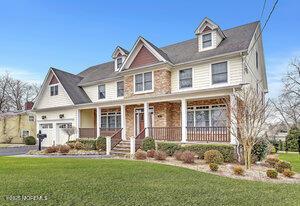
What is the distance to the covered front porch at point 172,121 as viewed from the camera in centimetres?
1520

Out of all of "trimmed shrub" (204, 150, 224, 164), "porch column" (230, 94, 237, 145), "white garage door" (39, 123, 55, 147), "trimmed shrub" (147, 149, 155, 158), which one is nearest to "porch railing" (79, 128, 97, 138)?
"white garage door" (39, 123, 55, 147)

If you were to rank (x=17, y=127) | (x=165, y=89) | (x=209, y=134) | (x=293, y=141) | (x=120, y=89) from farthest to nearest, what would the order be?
(x=17, y=127), (x=293, y=141), (x=120, y=89), (x=165, y=89), (x=209, y=134)

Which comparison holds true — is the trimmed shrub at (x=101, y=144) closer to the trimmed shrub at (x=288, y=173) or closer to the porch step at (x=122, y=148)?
the porch step at (x=122, y=148)

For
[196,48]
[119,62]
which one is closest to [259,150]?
[196,48]

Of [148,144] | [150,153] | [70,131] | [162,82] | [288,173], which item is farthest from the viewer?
[70,131]

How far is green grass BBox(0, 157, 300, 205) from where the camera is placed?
6277mm

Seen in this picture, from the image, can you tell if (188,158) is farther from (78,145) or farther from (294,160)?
(78,145)

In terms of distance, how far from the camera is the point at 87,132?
2142 centimetres

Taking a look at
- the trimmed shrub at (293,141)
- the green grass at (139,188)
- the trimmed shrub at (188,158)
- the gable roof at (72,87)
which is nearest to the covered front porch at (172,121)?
the gable roof at (72,87)

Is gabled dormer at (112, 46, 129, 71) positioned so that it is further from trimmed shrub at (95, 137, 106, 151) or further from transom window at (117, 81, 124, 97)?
trimmed shrub at (95, 137, 106, 151)

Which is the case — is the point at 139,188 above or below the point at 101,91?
below

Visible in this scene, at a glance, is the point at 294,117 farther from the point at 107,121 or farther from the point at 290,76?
the point at 107,121

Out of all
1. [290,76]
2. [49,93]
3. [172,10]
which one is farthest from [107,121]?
[290,76]

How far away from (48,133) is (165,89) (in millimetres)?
13382
